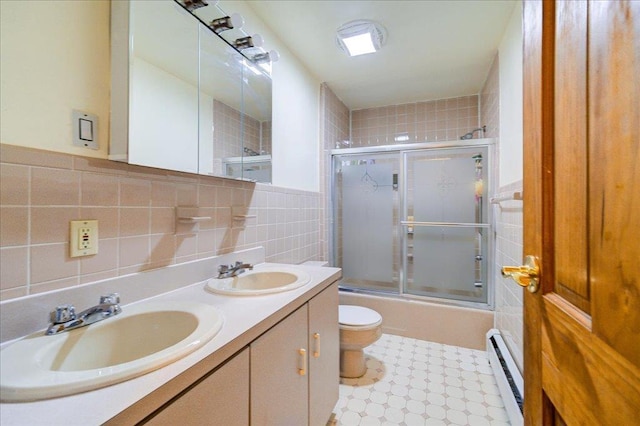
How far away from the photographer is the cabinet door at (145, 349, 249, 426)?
1.79 ft

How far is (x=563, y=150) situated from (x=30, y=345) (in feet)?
4.00

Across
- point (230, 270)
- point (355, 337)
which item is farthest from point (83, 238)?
point (355, 337)

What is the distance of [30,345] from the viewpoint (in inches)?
24.6

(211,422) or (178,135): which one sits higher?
(178,135)

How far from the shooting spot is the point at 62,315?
2.41 ft

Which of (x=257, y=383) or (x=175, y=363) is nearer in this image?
(x=175, y=363)

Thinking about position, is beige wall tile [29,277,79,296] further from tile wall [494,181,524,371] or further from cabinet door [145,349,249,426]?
tile wall [494,181,524,371]

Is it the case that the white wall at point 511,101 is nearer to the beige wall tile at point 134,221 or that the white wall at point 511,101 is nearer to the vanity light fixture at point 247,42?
the vanity light fixture at point 247,42

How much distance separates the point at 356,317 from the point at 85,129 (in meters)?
1.74

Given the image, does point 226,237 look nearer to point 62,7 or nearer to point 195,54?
point 195,54

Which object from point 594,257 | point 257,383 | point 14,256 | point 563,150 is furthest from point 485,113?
point 14,256

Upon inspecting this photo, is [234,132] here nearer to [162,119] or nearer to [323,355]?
[162,119]

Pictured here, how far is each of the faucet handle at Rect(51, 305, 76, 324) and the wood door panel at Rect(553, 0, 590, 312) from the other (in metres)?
1.17

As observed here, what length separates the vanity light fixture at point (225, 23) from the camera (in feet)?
4.29
